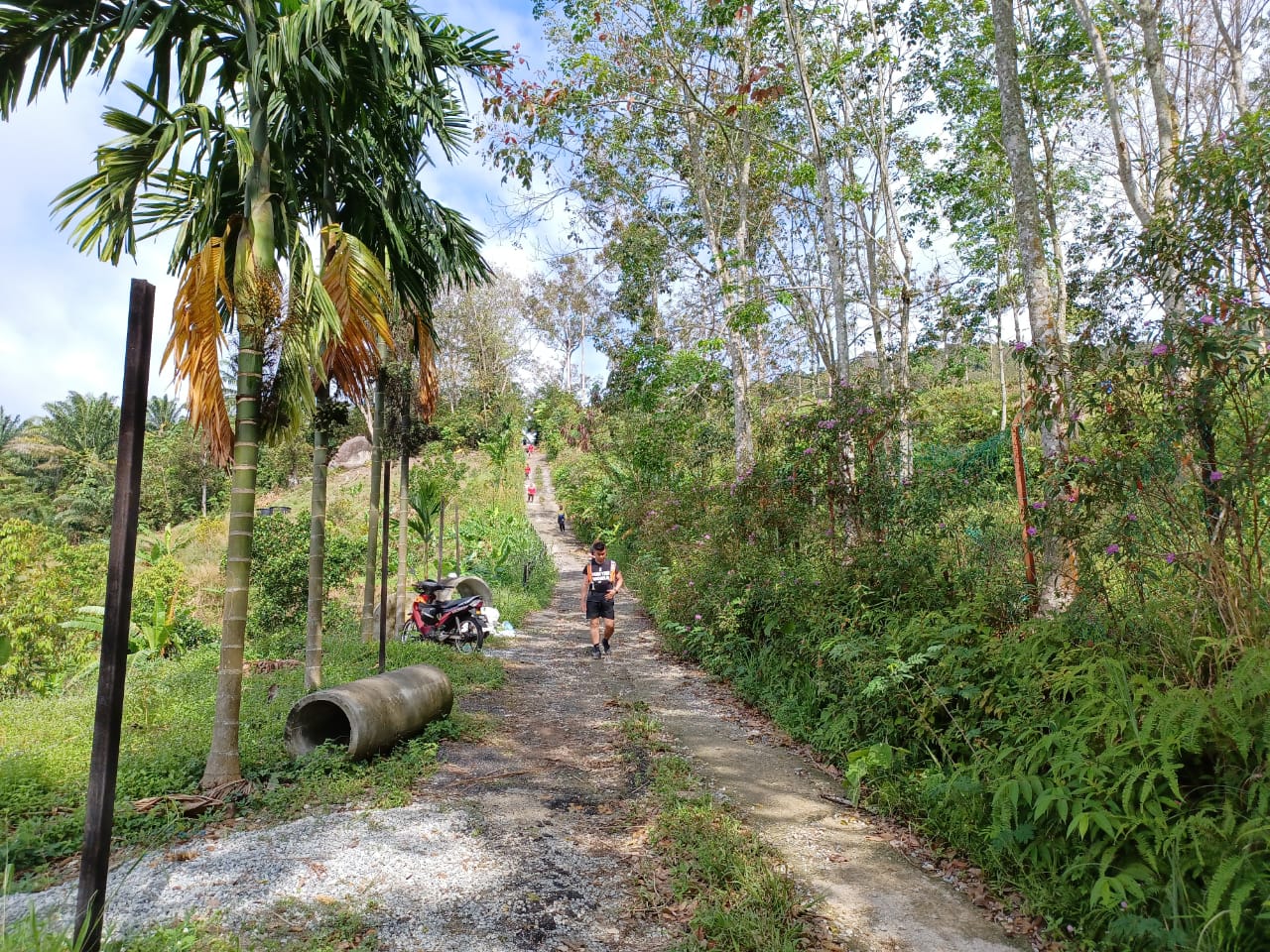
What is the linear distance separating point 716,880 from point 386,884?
5.38ft

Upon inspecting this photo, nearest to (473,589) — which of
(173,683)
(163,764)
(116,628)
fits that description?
(173,683)

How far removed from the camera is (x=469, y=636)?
9.26 metres

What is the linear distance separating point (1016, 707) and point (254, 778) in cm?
488

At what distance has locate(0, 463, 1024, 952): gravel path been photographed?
10.5 feet

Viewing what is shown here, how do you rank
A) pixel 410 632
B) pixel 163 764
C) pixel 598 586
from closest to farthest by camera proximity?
pixel 163 764
pixel 410 632
pixel 598 586

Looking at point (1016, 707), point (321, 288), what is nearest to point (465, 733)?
point (321, 288)

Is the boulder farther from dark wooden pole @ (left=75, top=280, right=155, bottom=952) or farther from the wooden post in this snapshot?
dark wooden pole @ (left=75, top=280, right=155, bottom=952)

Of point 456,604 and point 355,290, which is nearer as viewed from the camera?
point 355,290

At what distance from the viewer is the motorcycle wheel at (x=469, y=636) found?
924 centimetres

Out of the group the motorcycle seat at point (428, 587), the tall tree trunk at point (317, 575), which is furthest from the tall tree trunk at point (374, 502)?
the tall tree trunk at point (317, 575)

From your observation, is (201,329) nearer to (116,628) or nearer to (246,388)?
(246,388)

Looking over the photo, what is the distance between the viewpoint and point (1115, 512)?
4.27 metres

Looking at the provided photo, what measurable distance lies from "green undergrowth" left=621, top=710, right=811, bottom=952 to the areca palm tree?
288 centimetres

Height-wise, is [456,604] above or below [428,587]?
below
